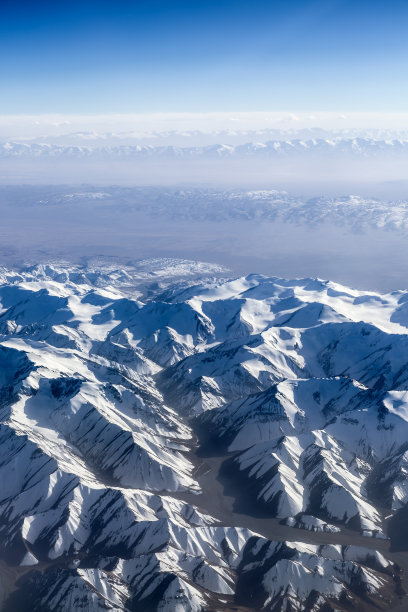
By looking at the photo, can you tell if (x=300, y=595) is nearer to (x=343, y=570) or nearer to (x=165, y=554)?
(x=343, y=570)

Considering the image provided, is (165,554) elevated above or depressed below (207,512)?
above

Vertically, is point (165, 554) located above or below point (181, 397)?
above

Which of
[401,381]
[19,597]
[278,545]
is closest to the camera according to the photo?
[19,597]

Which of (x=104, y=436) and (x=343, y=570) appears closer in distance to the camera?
(x=343, y=570)

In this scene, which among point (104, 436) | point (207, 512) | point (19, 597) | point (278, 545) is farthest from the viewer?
point (104, 436)

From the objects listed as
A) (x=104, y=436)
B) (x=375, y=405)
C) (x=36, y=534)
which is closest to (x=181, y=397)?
(x=104, y=436)

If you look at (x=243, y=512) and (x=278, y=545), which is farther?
(x=243, y=512)

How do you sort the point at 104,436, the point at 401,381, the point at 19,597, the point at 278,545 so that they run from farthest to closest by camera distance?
the point at 401,381 < the point at 104,436 < the point at 278,545 < the point at 19,597

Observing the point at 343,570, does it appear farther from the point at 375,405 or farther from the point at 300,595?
the point at 375,405

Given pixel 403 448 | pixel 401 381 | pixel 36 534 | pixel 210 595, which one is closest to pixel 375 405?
pixel 403 448
